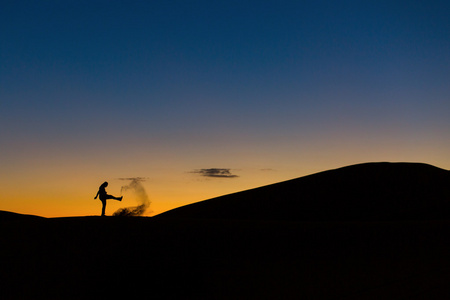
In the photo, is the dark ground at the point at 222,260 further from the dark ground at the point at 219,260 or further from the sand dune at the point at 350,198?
the sand dune at the point at 350,198

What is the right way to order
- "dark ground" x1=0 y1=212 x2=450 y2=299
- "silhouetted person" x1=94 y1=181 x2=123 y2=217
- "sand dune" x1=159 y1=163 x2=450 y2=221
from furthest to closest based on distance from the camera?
1. "sand dune" x1=159 y1=163 x2=450 y2=221
2. "silhouetted person" x1=94 y1=181 x2=123 y2=217
3. "dark ground" x1=0 y1=212 x2=450 y2=299

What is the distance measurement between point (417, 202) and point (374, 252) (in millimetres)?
13602

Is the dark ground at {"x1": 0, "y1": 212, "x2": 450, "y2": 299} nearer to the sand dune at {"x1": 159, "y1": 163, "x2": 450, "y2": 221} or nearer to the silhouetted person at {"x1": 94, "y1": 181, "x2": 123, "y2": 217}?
the silhouetted person at {"x1": 94, "y1": 181, "x2": 123, "y2": 217}

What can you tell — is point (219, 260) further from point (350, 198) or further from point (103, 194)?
point (350, 198)

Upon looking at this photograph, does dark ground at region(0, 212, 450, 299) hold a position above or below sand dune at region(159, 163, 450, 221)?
below

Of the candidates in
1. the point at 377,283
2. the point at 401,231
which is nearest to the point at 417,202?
the point at 401,231

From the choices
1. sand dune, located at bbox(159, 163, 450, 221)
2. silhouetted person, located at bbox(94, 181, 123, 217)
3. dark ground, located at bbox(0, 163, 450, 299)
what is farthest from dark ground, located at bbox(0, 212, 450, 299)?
sand dune, located at bbox(159, 163, 450, 221)

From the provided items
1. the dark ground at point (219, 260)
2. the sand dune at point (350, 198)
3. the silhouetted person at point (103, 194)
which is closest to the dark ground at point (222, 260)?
the dark ground at point (219, 260)

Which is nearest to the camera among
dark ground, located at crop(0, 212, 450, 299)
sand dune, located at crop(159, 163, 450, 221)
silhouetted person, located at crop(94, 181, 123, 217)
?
dark ground, located at crop(0, 212, 450, 299)

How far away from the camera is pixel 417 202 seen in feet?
72.6

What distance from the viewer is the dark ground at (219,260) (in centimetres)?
735

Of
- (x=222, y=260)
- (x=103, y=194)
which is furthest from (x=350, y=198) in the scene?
(x=222, y=260)

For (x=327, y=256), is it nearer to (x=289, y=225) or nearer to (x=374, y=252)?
(x=374, y=252)

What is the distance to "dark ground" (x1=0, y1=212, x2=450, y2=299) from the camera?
7348mm
